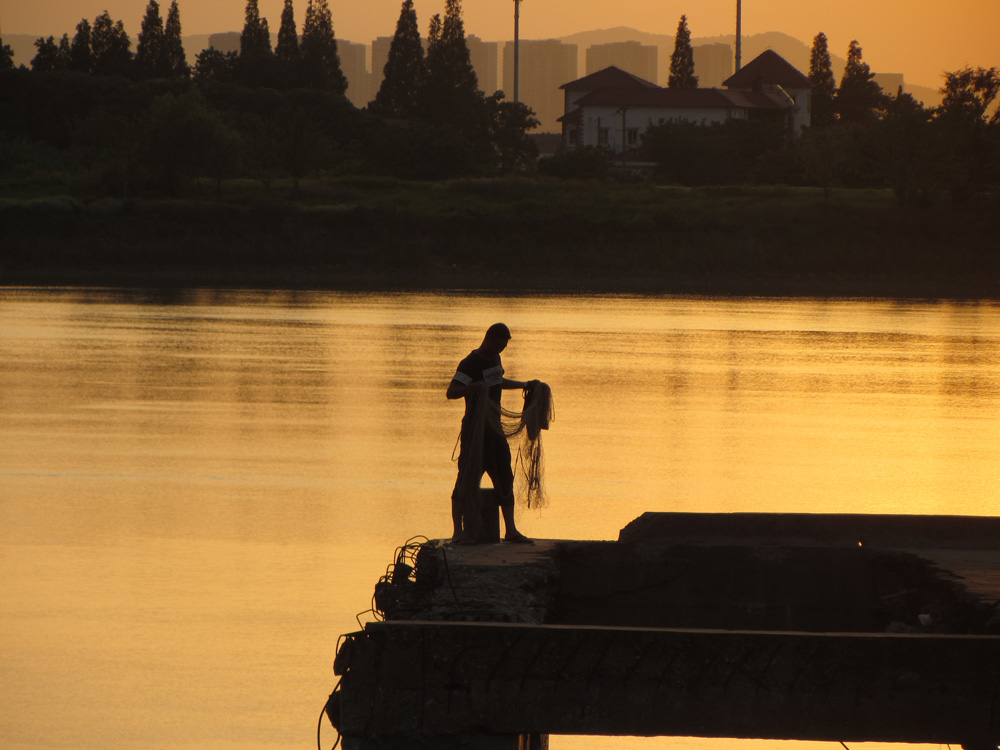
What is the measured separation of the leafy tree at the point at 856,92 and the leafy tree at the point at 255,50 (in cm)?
4950

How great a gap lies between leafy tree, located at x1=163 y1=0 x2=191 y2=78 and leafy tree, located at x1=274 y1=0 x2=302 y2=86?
26.7 ft

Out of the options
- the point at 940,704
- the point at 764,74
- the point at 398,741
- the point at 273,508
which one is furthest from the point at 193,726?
the point at 764,74

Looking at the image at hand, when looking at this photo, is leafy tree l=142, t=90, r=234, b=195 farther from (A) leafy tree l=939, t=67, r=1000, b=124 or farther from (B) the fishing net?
(B) the fishing net

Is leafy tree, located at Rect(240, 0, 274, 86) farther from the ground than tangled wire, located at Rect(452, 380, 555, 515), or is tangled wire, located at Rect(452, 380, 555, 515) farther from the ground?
leafy tree, located at Rect(240, 0, 274, 86)

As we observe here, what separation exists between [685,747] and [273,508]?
20.6ft

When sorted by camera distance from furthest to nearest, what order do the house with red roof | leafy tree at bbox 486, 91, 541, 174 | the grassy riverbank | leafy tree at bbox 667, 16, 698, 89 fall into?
leafy tree at bbox 667, 16, 698, 89 < the house with red roof < leafy tree at bbox 486, 91, 541, 174 < the grassy riverbank

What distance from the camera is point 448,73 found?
115m

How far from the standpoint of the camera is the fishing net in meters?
8.52

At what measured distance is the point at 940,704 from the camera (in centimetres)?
607

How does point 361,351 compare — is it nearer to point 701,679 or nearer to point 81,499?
point 81,499

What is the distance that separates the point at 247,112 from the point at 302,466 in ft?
306

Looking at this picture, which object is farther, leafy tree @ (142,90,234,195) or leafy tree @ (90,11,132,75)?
leafy tree @ (90,11,132,75)

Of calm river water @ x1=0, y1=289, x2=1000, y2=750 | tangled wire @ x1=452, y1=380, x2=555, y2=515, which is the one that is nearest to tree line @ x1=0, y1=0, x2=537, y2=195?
calm river water @ x1=0, y1=289, x2=1000, y2=750

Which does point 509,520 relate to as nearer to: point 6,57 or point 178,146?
point 178,146
